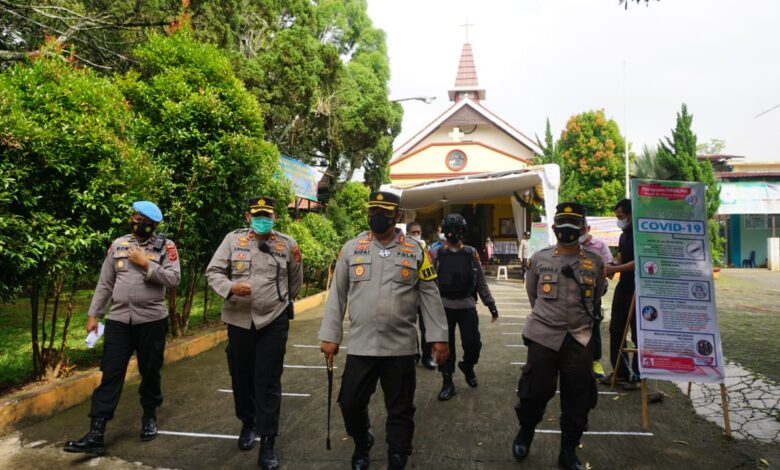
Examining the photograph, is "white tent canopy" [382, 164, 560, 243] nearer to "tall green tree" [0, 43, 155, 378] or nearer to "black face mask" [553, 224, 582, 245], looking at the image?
"black face mask" [553, 224, 582, 245]

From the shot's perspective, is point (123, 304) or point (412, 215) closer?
point (123, 304)

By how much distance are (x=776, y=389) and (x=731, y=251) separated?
1054 inches

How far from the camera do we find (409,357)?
332 cm

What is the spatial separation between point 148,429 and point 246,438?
84 cm

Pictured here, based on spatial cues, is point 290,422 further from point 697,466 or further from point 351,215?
point 351,215

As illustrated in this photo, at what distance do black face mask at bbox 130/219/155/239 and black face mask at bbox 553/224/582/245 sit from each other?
10.4ft

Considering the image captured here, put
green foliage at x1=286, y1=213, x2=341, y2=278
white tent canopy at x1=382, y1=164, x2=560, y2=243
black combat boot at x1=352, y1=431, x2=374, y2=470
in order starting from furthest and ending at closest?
white tent canopy at x1=382, y1=164, x2=560, y2=243 → green foliage at x1=286, y1=213, x2=341, y2=278 → black combat boot at x1=352, y1=431, x2=374, y2=470

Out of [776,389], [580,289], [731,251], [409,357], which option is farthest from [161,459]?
[731,251]

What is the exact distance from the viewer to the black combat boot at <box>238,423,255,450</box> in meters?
3.85

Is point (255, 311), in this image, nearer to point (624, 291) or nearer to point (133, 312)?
point (133, 312)

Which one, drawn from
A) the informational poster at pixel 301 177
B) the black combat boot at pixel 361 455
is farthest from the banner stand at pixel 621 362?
the informational poster at pixel 301 177

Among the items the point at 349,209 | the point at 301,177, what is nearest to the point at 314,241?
the point at 301,177

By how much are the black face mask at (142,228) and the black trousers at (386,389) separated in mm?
2016

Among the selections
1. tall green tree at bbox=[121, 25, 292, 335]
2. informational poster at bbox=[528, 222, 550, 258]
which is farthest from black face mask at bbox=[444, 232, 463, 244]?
informational poster at bbox=[528, 222, 550, 258]
